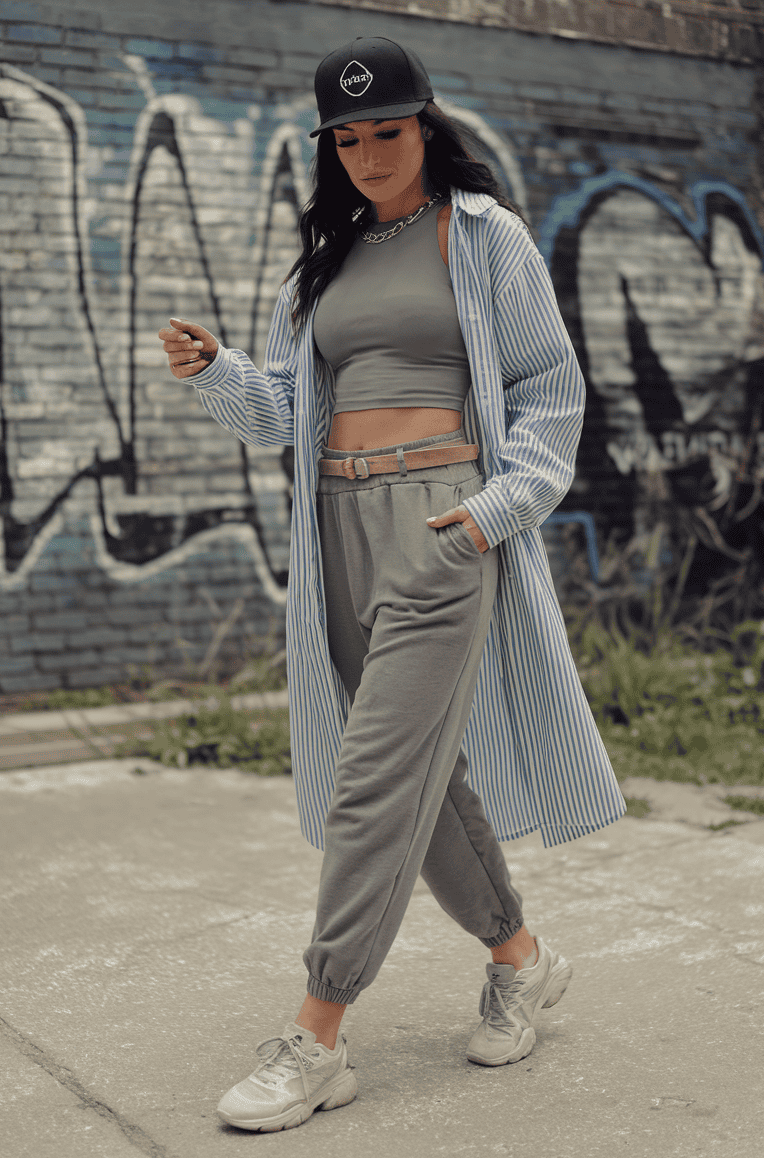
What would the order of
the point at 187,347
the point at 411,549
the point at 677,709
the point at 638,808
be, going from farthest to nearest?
the point at 677,709, the point at 638,808, the point at 187,347, the point at 411,549

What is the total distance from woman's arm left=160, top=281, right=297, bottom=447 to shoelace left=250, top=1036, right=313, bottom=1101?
1169 mm

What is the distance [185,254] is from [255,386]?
3915 mm

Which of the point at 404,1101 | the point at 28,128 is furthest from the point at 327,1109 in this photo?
the point at 28,128

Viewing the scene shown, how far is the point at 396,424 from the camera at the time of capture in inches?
90.0

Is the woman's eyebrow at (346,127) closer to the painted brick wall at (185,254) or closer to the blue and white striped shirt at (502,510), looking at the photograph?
the blue and white striped shirt at (502,510)

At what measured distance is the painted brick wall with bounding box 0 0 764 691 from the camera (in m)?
5.76

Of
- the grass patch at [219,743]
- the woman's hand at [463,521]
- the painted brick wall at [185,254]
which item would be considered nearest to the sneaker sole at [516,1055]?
the woman's hand at [463,521]

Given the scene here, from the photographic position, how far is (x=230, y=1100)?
82.0 inches

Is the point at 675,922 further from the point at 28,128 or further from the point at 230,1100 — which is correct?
the point at 28,128

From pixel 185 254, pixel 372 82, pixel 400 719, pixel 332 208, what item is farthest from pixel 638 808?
pixel 185 254

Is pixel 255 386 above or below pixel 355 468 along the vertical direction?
above

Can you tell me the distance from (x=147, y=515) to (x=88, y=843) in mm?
2514

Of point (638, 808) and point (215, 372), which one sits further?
point (638, 808)

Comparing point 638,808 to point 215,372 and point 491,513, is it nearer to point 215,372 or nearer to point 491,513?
point 491,513
